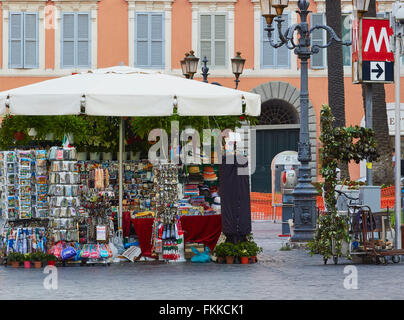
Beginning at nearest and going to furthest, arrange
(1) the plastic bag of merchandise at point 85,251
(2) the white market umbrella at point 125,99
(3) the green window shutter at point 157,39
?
1. (2) the white market umbrella at point 125,99
2. (1) the plastic bag of merchandise at point 85,251
3. (3) the green window shutter at point 157,39

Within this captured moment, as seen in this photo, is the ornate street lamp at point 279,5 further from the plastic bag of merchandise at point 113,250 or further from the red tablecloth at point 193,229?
the plastic bag of merchandise at point 113,250

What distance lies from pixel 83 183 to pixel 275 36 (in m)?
19.8

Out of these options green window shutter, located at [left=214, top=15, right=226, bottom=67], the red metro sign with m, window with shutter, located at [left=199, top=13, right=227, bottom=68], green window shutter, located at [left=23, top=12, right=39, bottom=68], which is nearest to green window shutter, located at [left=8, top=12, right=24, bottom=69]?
green window shutter, located at [left=23, top=12, right=39, bottom=68]

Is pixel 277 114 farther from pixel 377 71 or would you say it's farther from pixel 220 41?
pixel 377 71

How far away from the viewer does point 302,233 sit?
60.1 ft

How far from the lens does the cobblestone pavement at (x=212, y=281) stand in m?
11.2

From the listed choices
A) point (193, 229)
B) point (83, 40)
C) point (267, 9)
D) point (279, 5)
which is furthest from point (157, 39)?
point (193, 229)

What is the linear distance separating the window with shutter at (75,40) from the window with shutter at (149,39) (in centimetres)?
160

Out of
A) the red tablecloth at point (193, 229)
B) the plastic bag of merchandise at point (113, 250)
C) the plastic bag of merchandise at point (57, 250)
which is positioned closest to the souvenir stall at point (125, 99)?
the plastic bag of merchandise at point (57, 250)

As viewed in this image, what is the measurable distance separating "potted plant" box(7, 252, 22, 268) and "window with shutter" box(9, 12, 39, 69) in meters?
19.6

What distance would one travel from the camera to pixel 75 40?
112 feet
